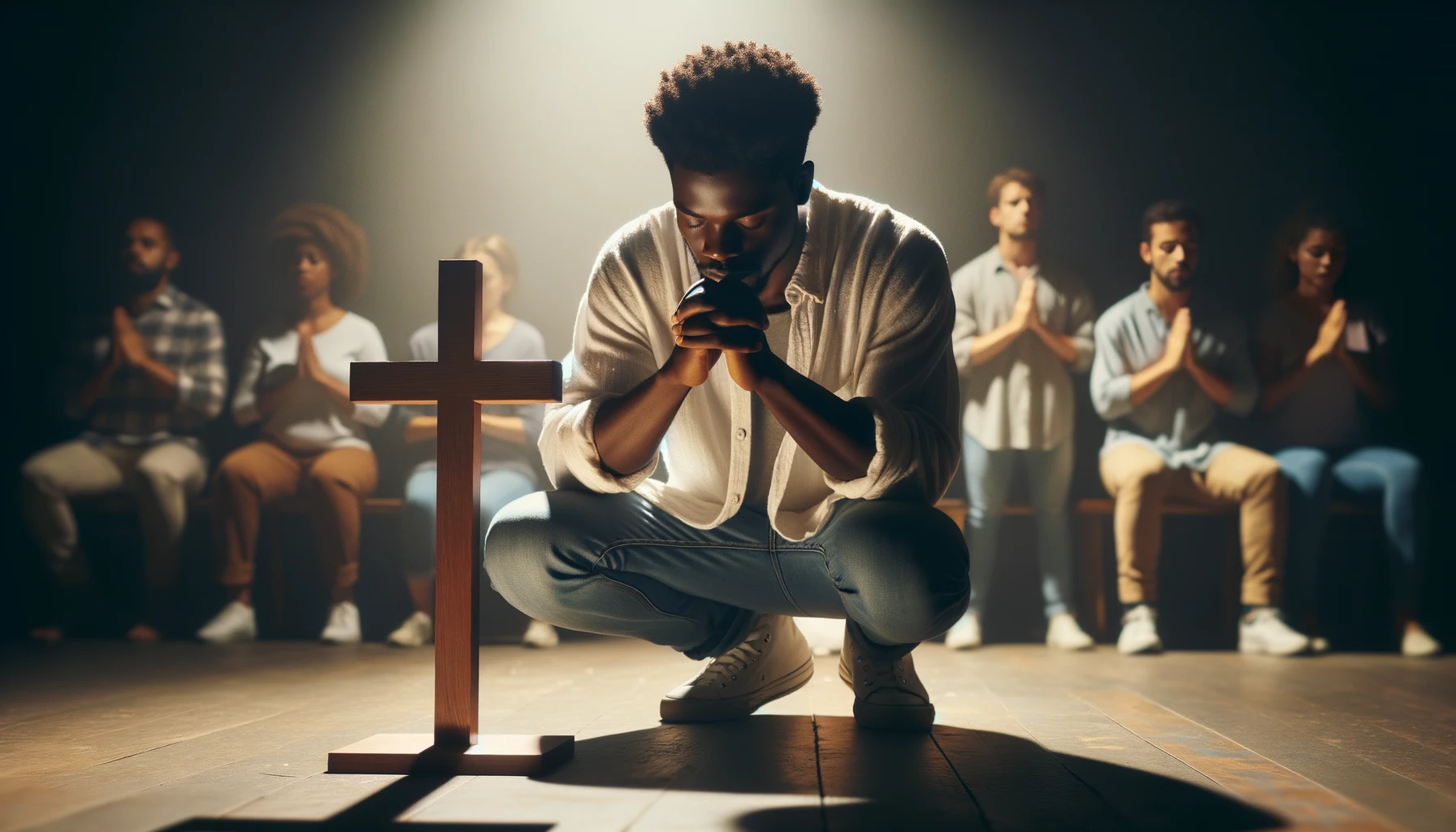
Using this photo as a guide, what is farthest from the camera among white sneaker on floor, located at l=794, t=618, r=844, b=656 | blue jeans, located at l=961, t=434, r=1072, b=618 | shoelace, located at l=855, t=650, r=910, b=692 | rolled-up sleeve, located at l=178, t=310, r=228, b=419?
rolled-up sleeve, located at l=178, t=310, r=228, b=419

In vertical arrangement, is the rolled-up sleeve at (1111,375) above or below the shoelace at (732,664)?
above

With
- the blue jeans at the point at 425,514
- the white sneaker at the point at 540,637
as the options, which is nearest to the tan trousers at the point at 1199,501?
the white sneaker at the point at 540,637

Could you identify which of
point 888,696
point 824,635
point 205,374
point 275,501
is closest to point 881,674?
point 888,696

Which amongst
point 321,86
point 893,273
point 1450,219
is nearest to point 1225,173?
point 1450,219

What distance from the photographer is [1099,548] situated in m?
3.74

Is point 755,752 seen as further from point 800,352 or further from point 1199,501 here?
point 1199,501

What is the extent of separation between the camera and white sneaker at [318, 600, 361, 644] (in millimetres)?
3441

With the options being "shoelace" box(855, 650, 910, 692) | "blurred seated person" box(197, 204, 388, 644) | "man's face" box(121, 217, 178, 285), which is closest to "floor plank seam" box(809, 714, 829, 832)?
"shoelace" box(855, 650, 910, 692)

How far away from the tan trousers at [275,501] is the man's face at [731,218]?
235 centimetres

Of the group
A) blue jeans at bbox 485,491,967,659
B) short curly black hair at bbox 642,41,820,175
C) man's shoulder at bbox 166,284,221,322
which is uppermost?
short curly black hair at bbox 642,41,820,175

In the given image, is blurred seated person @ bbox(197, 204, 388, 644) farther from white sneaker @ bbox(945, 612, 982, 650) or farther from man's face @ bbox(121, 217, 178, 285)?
white sneaker @ bbox(945, 612, 982, 650)

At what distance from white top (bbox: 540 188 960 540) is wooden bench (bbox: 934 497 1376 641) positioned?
6.02ft

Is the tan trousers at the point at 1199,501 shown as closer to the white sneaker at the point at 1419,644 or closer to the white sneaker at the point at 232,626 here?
the white sneaker at the point at 1419,644

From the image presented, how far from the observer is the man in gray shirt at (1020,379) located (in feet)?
11.9
